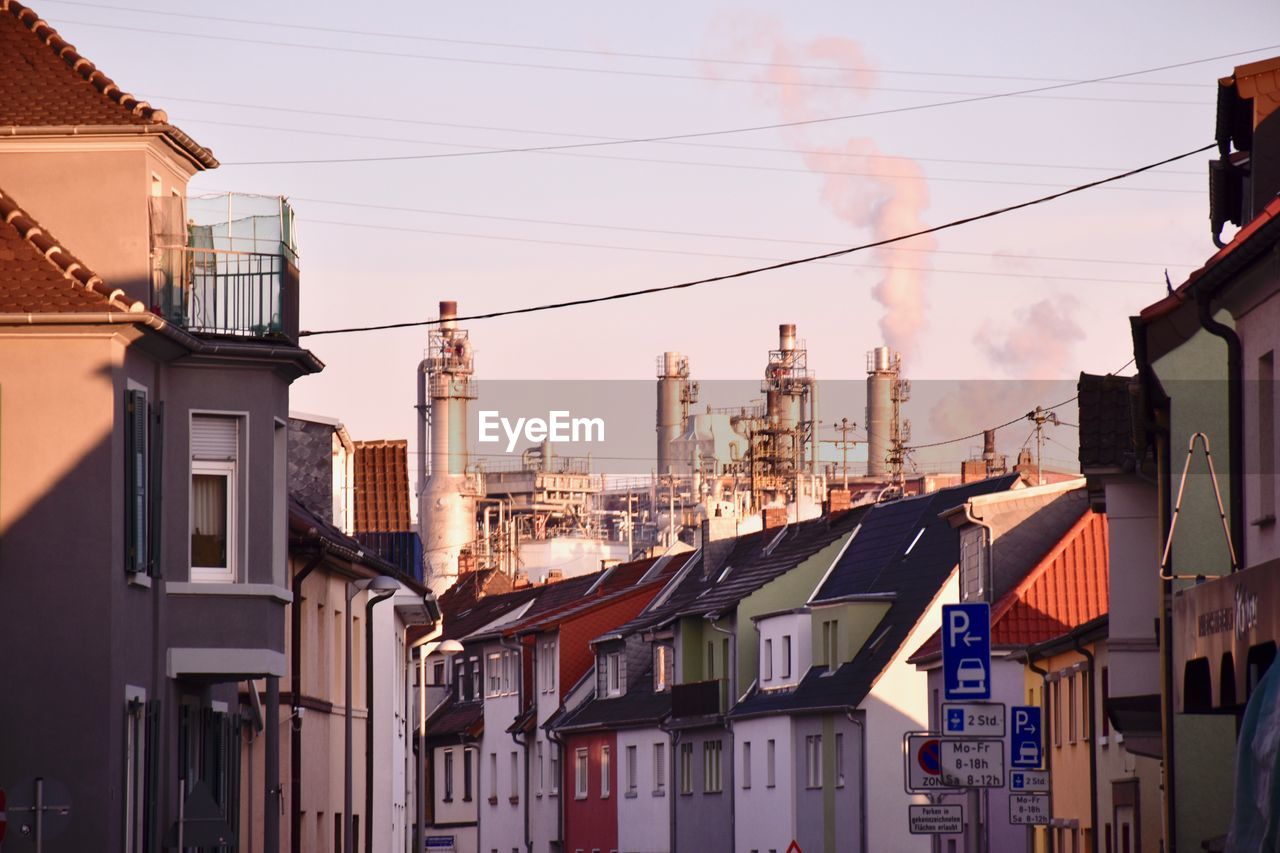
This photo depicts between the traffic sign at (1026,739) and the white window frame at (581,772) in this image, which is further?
the white window frame at (581,772)

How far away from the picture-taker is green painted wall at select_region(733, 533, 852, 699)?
64.5 metres

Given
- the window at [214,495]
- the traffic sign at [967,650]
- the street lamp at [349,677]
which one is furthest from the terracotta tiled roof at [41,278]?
the street lamp at [349,677]

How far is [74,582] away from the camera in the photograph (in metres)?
21.7

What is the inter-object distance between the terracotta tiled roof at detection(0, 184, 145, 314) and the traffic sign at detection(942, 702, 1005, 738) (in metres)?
8.13

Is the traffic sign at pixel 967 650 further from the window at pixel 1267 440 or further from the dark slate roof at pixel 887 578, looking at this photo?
the dark slate roof at pixel 887 578

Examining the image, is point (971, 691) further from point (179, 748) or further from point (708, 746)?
point (708, 746)

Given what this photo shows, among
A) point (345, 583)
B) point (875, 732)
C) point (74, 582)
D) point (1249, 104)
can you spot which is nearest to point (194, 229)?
point (74, 582)

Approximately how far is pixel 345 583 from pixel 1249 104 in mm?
19298

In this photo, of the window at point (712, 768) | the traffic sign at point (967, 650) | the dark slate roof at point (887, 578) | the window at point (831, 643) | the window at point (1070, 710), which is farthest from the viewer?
the window at point (712, 768)

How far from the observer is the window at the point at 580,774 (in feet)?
242

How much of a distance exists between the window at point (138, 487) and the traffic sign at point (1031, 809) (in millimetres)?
8943

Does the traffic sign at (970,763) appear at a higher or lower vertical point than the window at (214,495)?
lower

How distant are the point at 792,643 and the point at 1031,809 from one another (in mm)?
37725

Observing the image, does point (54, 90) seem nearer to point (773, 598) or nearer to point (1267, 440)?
point (1267, 440)
